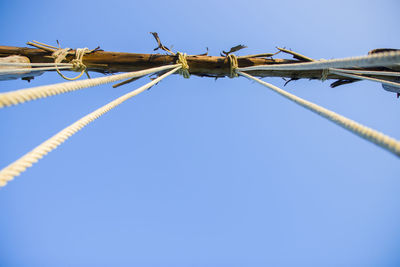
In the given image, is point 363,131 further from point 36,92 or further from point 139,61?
point 139,61

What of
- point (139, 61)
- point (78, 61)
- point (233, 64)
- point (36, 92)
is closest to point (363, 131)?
point (36, 92)

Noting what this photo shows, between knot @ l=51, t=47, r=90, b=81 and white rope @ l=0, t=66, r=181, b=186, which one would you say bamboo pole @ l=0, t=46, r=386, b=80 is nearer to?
knot @ l=51, t=47, r=90, b=81

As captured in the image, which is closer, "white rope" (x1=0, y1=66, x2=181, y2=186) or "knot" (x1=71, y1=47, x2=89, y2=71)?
"white rope" (x1=0, y1=66, x2=181, y2=186)

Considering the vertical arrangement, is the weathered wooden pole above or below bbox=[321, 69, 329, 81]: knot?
below

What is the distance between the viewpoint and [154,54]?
152 centimetres

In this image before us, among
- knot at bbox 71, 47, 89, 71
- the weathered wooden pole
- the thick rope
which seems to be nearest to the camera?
the thick rope

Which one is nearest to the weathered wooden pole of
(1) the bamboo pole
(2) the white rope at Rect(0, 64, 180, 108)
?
(1) the bamboo pole

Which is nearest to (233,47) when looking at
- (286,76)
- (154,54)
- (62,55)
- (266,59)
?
(266,59)

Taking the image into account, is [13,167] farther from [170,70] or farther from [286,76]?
[286,76]

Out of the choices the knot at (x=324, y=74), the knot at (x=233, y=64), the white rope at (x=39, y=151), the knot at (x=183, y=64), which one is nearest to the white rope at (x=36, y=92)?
the white rope at (x=39, y=151)

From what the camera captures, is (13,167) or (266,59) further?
(266,59)

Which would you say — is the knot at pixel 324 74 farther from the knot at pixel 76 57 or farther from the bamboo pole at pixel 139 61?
the knot at pixel 76 57

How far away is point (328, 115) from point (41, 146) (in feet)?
2.64

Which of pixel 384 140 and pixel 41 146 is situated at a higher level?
pixel 384 140
